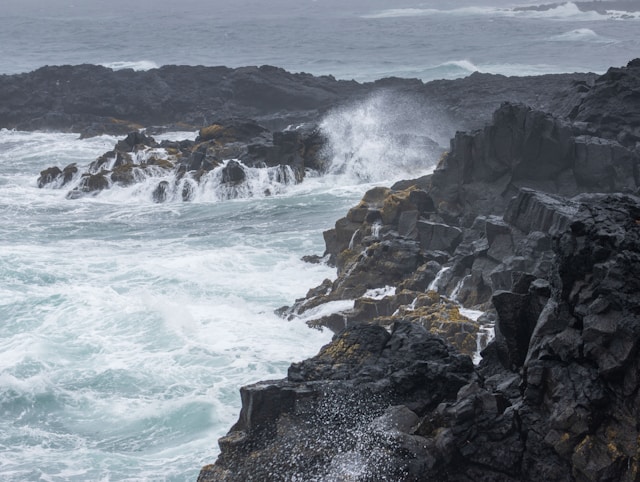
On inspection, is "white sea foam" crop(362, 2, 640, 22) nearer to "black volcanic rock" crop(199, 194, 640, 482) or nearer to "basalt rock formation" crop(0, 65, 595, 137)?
"basalt rock formation" crop(0, 65, 595, 137)

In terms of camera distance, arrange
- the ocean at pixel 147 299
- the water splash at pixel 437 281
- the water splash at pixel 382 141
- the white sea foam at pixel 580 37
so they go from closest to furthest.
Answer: the ocean at pixel 147 299, the water splash at pixel 437 281, the water splash at pixel 382 141, the white sea foam at pixel 580 37

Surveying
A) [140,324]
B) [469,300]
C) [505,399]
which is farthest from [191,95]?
[505,399]

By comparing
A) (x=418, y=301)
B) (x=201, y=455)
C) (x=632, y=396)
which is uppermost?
(x=632, y=396)

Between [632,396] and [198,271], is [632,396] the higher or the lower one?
the higher one

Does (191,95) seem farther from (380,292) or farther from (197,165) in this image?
(380,292)

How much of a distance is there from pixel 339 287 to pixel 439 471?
512 inches

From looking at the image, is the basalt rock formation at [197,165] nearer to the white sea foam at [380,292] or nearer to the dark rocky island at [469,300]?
the dark rocky island at [469,300]

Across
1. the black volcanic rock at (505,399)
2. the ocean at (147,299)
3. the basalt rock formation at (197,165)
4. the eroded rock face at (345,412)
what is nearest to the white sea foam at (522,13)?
the ocean at (147,299)

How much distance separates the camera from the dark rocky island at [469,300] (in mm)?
10758

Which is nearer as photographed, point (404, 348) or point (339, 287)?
point (404, 348)

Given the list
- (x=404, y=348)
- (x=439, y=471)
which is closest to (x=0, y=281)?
(x=404, y=348)

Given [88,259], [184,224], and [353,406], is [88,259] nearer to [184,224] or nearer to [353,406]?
[184,224]

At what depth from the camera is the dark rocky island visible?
10.8 meters

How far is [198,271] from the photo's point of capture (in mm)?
28859
